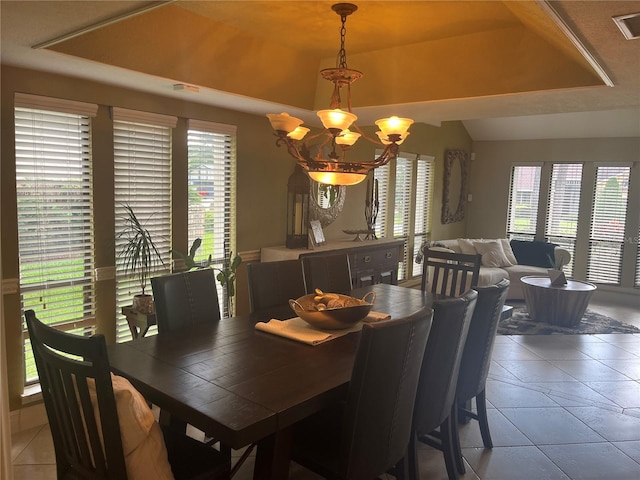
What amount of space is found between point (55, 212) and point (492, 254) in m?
6.03

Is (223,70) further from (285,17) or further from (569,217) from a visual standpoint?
(569,217)

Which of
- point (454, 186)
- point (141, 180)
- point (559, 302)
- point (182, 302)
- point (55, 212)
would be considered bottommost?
point (559, 302)

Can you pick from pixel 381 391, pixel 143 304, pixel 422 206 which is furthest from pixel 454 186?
pixel 381 391

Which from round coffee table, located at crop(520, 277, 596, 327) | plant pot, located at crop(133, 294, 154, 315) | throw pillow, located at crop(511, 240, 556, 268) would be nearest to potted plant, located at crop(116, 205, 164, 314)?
plant pot, located at crop(133, 294, 154, 315)

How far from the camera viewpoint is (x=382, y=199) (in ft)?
22.7

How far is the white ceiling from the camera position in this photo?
2127 mm

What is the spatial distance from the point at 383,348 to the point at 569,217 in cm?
719

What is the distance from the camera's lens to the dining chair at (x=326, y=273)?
3883mm

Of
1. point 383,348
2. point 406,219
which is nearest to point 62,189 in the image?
point 383,348

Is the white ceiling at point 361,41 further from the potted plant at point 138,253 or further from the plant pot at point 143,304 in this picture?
the plant pot at point 143,304

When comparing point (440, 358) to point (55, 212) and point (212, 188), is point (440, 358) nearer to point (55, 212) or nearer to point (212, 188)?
point (55, 212)

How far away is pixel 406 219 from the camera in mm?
7480

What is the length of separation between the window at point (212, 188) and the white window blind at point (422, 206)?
12.3 ft

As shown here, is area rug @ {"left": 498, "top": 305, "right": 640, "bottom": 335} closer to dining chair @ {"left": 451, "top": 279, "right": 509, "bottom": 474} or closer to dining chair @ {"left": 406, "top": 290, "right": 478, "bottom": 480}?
dining chair @ {"left": 451, "top": 279, "right": 509, "bottom": 474}
